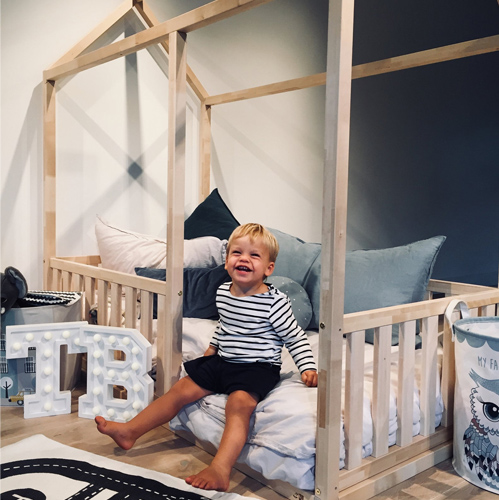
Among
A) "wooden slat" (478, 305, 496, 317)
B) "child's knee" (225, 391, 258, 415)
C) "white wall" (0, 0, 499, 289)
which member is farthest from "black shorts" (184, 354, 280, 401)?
"white wall" (0, 0, 499, 289)

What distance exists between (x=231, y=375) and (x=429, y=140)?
2780mm

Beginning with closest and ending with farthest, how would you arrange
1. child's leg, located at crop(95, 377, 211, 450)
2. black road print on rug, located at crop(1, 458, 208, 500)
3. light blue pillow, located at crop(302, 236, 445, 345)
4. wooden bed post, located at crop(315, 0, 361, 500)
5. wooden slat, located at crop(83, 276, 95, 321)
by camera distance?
1. wooden bed post, located at crop(315, 0, 361, 500)
2. black road print on rug, located at crop(1, 458, 208, 500)
3. child's leg, located at crop(95, 377, 211, 450)
4. light blue pillow, located at crop(302, 236, 445, 345)
5. wooden slat, located at crop(83, 276, 95, 321)

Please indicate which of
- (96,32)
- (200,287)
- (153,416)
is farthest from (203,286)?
(96,32)

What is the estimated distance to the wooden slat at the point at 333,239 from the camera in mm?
1251

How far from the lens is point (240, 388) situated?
1519 mm

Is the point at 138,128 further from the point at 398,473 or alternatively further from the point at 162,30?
the point at 398,473

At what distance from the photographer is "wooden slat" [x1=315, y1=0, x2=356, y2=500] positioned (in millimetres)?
1251

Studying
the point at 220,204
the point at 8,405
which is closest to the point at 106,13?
the point at 220,204

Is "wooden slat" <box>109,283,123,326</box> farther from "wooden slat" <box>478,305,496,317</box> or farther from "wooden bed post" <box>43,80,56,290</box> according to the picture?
"wooden slat" <box>478,305,496,317</box>

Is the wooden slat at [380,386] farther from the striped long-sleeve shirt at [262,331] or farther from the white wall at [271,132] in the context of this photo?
the white wall at [271,132]

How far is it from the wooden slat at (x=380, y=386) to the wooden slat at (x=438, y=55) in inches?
36.4

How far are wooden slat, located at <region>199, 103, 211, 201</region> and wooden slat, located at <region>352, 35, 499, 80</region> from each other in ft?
3.21

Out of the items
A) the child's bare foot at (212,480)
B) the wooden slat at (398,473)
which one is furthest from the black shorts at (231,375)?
the wooden slat at (398,473)

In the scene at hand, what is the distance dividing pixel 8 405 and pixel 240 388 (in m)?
0.94
